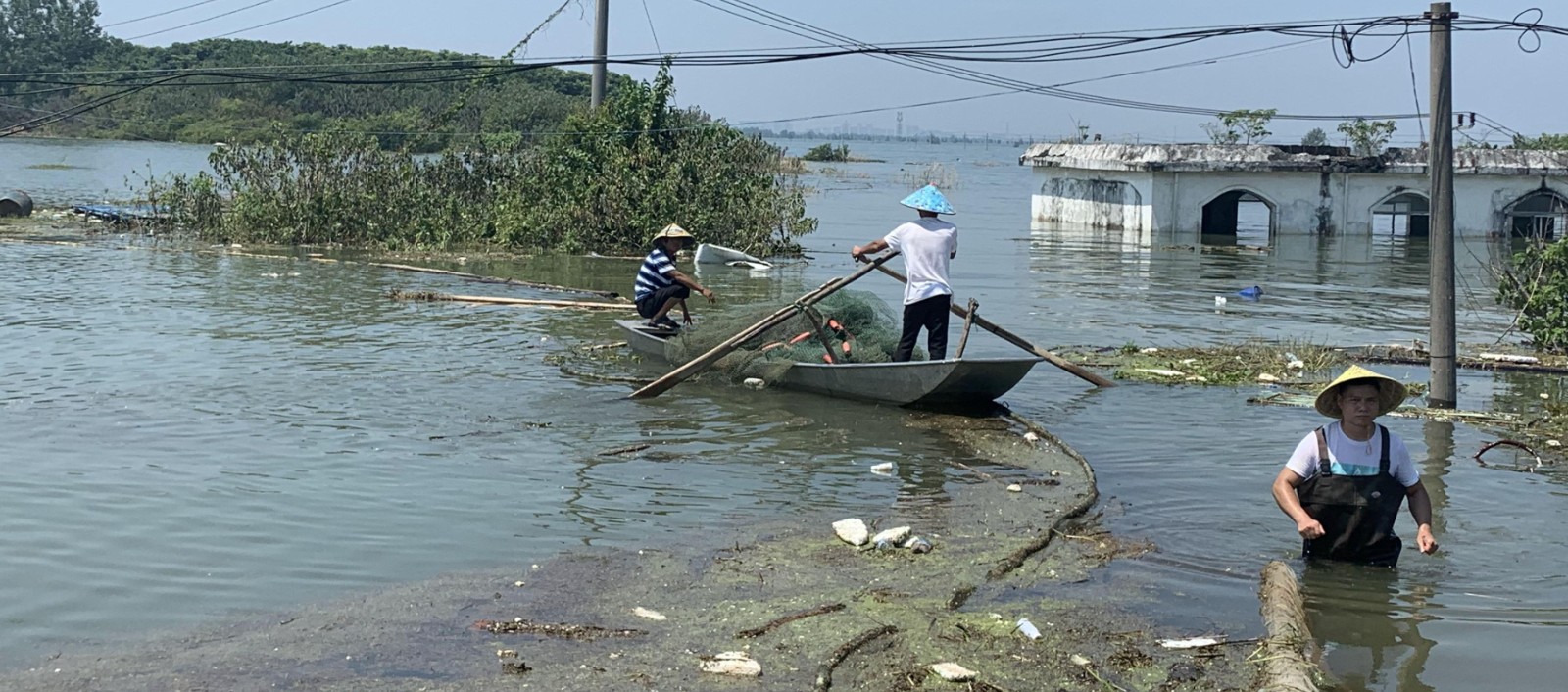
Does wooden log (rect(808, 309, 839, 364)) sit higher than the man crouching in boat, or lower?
lower

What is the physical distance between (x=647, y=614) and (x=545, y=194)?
2144 cm

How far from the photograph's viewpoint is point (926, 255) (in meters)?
11.4

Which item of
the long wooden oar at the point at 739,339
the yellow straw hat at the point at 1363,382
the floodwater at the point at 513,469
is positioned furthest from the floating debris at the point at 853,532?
the long wooden oar at the point at 739,339

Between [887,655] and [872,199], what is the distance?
4904 centimetres

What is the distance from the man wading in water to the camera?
6352 mm

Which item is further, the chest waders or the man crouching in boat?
the man crouching in boat

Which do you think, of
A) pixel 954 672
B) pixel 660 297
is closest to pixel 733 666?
pixel 954 672

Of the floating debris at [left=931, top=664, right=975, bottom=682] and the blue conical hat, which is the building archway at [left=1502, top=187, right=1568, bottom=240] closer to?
the blue conical hat

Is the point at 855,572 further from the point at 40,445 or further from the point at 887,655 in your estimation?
the point at 40,445

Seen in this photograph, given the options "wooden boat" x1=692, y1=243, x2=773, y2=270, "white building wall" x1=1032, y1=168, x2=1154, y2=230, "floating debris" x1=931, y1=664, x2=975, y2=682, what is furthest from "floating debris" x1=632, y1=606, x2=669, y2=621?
"white building wall" x1=1032, y1=168, x2=1154, y2=230

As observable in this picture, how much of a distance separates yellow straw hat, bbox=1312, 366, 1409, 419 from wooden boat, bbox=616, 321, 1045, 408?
13.3ft

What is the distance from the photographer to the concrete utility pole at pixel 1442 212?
10984mm

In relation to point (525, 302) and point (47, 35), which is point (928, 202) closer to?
point (525, 302)

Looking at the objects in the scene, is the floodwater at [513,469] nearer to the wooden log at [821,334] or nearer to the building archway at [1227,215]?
the wooden log at [821,334]
